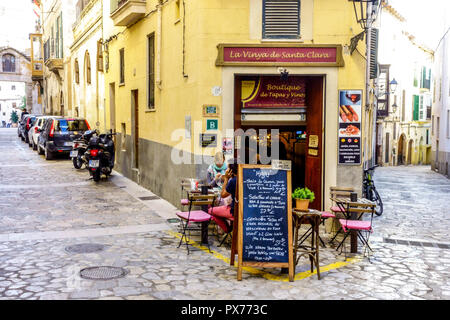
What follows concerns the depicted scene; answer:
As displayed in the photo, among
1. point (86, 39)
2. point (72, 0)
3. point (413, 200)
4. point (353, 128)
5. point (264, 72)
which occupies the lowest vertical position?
point (413, 200)

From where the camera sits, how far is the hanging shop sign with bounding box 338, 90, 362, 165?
9633 millimetres

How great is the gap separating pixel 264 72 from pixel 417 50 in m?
33.1

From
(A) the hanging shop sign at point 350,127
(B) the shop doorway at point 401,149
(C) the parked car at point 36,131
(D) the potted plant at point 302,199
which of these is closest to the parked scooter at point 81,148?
(C) the parked car at point 36,131

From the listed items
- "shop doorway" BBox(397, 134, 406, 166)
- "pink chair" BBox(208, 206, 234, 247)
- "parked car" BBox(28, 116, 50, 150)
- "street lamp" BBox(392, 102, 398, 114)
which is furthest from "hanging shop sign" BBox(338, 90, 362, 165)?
"shop doorway" BBox(397, 134, 406, 166)

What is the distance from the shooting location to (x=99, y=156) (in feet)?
51.7

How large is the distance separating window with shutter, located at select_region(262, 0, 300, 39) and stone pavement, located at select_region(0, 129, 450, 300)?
13.1 feet

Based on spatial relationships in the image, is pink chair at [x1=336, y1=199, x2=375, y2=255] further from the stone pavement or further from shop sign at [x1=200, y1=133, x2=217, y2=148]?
shop sign at [x1=200, y1=133, x2=217, y2=148]

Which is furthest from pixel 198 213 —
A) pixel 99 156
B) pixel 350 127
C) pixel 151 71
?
pixel 99 156

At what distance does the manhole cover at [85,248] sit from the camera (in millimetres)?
7973

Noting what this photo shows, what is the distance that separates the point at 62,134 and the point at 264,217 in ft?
55.6

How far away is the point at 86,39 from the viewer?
23.1 m

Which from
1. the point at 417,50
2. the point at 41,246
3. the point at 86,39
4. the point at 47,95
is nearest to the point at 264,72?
the point at 41,246
